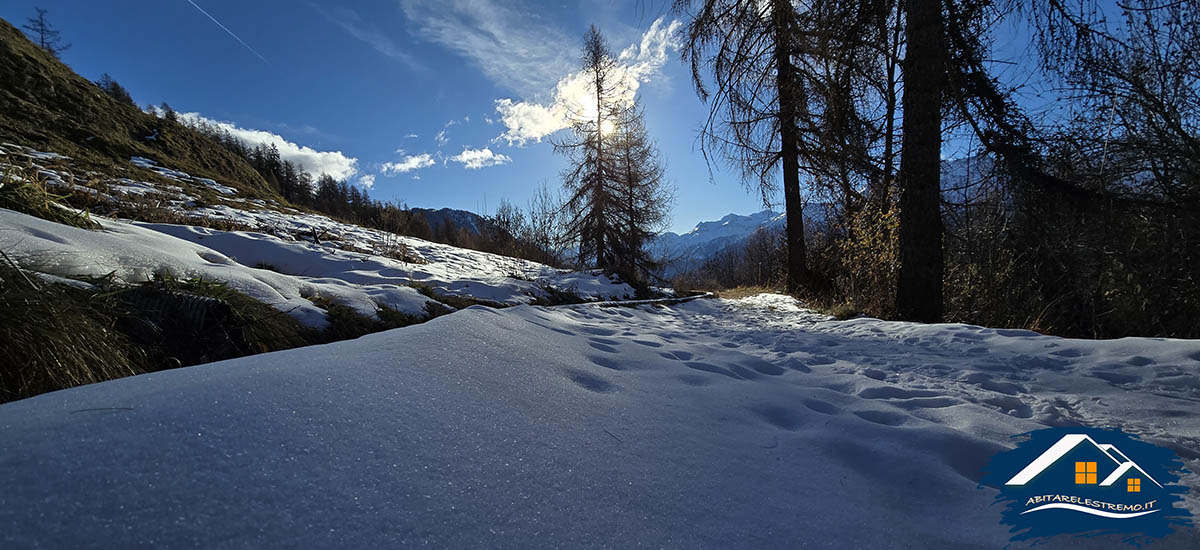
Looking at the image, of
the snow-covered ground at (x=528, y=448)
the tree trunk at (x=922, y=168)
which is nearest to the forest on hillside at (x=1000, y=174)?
the tree trunk at (x=922, y=168)

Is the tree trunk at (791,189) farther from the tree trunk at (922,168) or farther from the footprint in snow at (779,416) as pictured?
the footprint in snow at (779,416)

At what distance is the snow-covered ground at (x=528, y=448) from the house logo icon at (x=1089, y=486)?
42 millimetres

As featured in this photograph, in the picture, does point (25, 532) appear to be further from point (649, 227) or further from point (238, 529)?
point (649, 227)

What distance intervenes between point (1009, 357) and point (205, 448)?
3233mm

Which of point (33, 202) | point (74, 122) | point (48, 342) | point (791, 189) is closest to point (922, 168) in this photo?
point (791, 189)

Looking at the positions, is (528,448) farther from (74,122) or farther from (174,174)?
(74,122)

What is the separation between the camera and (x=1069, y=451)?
3.71ft

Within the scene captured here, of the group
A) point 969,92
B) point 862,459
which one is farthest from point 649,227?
point 862,459

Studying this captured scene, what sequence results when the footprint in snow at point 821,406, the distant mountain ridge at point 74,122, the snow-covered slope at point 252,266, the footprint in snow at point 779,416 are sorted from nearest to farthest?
1. the footprint in snow at point 779,416
2. the footprint in snow at point 821,406
3. the snow-covered slope at point 252,266
4. the distant mountain ridge at point 74,122

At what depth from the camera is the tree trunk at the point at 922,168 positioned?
3.65 metres

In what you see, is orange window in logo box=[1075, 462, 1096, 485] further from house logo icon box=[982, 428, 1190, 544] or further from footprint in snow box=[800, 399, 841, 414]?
footprint in snow box=[800, 399, 841, 414]

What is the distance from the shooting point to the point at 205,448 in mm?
701

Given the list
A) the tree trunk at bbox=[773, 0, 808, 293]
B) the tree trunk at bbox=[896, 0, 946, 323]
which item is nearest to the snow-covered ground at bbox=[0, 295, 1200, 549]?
the tree trunk at bbox=[896, 0, 946, 323]

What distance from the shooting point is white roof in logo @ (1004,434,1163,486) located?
1.01 metres
